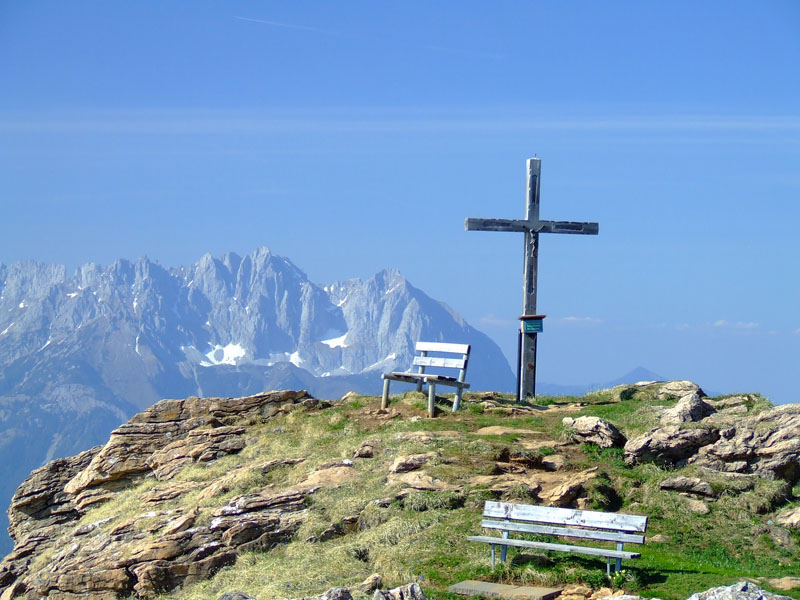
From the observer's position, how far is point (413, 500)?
20578 millimetres

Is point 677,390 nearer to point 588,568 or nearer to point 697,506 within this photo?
point 697,506

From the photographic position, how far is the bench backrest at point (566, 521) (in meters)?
16.5

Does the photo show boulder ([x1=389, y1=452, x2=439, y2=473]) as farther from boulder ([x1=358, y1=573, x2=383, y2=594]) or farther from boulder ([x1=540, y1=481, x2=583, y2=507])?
boulder ([x1=358, y1=573, x2=383, y2=594])

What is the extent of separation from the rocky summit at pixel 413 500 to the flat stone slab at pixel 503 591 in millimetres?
301

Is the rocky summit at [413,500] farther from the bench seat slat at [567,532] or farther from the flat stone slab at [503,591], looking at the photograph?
the bench seat slat at [567,532]

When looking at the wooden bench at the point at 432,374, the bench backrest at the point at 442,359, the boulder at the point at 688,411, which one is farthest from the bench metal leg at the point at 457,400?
the boulder at the point at 688,411

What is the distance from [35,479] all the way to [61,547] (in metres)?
5.99

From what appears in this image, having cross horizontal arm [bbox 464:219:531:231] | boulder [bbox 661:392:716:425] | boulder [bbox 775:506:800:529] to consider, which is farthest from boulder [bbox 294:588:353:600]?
cross horizontal arm [bbox 464:219:531:231]

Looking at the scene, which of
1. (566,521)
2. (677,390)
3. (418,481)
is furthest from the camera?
(677,390)

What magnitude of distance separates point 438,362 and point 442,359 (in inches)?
5.7

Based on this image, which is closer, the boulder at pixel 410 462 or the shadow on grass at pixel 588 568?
the shadow on grass at pixel 588 568

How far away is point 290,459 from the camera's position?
83.3ft

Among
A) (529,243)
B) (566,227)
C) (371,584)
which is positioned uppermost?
(566,227)

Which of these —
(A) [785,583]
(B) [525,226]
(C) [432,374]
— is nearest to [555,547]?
(A) [785,583]
